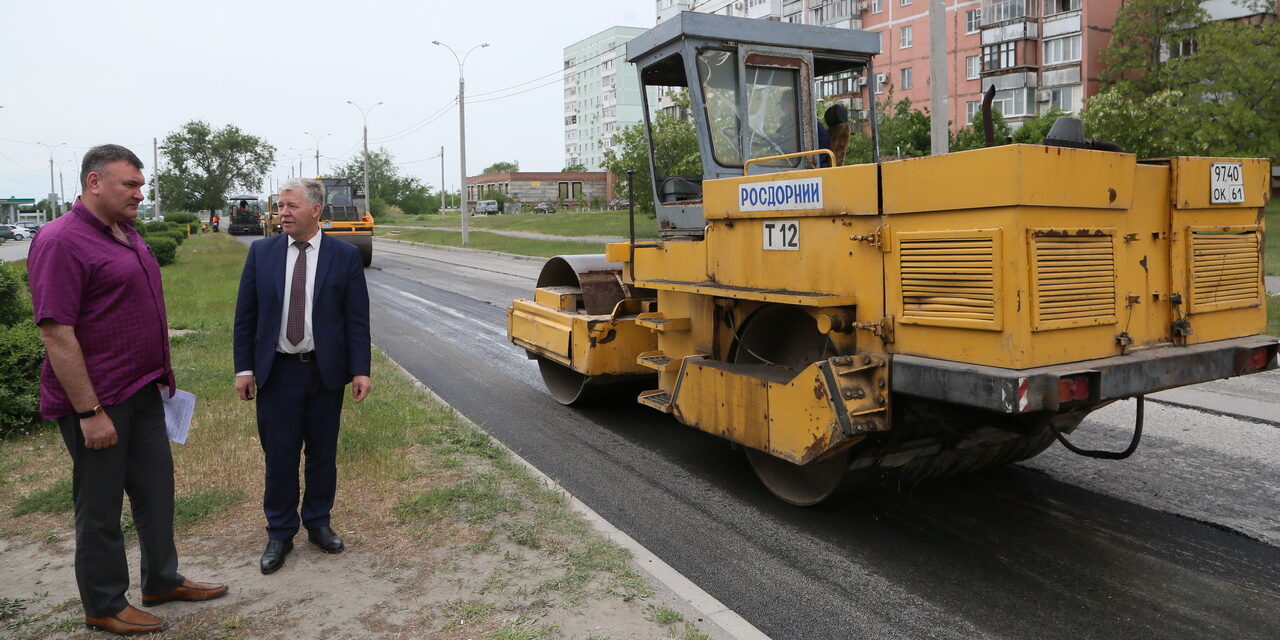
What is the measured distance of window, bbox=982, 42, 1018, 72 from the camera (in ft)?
150

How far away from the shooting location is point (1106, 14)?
148ft

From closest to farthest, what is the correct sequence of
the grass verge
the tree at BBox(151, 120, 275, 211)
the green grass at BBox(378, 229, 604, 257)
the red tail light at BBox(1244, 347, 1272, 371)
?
1. the grass verge
2. the red tail light at BBox(1244, 347, 1272, 371)
3. the green grass at BBox(378, 229, 604, 257)
4. the tree at BBox(151, 120, 275, 211)

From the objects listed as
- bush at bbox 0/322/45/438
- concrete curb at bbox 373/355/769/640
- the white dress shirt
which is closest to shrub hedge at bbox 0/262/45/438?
bush at bbox 0/322/45/438

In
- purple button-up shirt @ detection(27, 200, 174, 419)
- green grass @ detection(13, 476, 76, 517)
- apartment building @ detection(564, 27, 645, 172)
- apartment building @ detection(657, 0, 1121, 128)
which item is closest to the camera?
purple button-up shirt @ detection(27, 200, 174, 419)

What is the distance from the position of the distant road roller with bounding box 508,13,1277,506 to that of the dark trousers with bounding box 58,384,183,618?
289 centimetres

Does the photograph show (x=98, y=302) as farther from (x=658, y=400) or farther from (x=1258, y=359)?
(x=1258, y=359)

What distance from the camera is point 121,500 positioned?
3.77 metres

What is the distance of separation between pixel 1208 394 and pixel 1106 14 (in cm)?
4378

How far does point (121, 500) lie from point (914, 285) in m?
3.49

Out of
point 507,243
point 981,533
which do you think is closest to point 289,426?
point 981,533

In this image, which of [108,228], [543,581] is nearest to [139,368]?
[108,228]

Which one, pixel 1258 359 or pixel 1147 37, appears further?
pixel 1147 37

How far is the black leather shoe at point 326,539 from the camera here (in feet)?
14.9

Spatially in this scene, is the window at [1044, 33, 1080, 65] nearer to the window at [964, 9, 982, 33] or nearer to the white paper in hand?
the window at [964, 9, 982, 33]
